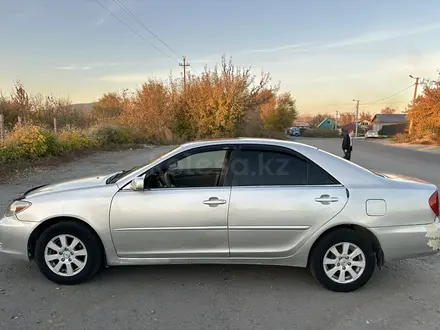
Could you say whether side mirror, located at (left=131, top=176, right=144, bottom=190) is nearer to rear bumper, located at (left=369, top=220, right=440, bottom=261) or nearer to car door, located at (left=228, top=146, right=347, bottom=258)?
car door, located at (left=228, top=146, right=347, bottom=258)

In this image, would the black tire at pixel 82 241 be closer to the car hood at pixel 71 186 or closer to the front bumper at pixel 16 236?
Result: the front bumper at pixel 16 236

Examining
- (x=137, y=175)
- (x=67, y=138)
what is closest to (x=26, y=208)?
(x=137, y=175)

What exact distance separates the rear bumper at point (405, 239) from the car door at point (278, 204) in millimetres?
519

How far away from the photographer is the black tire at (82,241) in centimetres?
317

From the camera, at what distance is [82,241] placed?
3.19m

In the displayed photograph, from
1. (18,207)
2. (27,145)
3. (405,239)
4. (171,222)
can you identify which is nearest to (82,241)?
(18,207)

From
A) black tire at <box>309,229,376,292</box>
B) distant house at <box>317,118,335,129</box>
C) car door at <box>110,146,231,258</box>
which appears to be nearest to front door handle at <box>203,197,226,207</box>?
car door at <box>110,146,231,258</box>

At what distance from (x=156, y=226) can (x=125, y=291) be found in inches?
28.6

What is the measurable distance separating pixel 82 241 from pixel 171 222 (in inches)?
36.5

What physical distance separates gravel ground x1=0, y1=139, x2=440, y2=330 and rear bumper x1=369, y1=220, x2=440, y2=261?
42 cm

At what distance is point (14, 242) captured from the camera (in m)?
3.22

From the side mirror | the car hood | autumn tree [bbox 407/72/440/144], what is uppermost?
autumn tree [bbox 407/72/440/144]

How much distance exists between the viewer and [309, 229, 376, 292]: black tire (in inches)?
123

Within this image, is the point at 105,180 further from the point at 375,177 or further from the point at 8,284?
the point at 375,177
